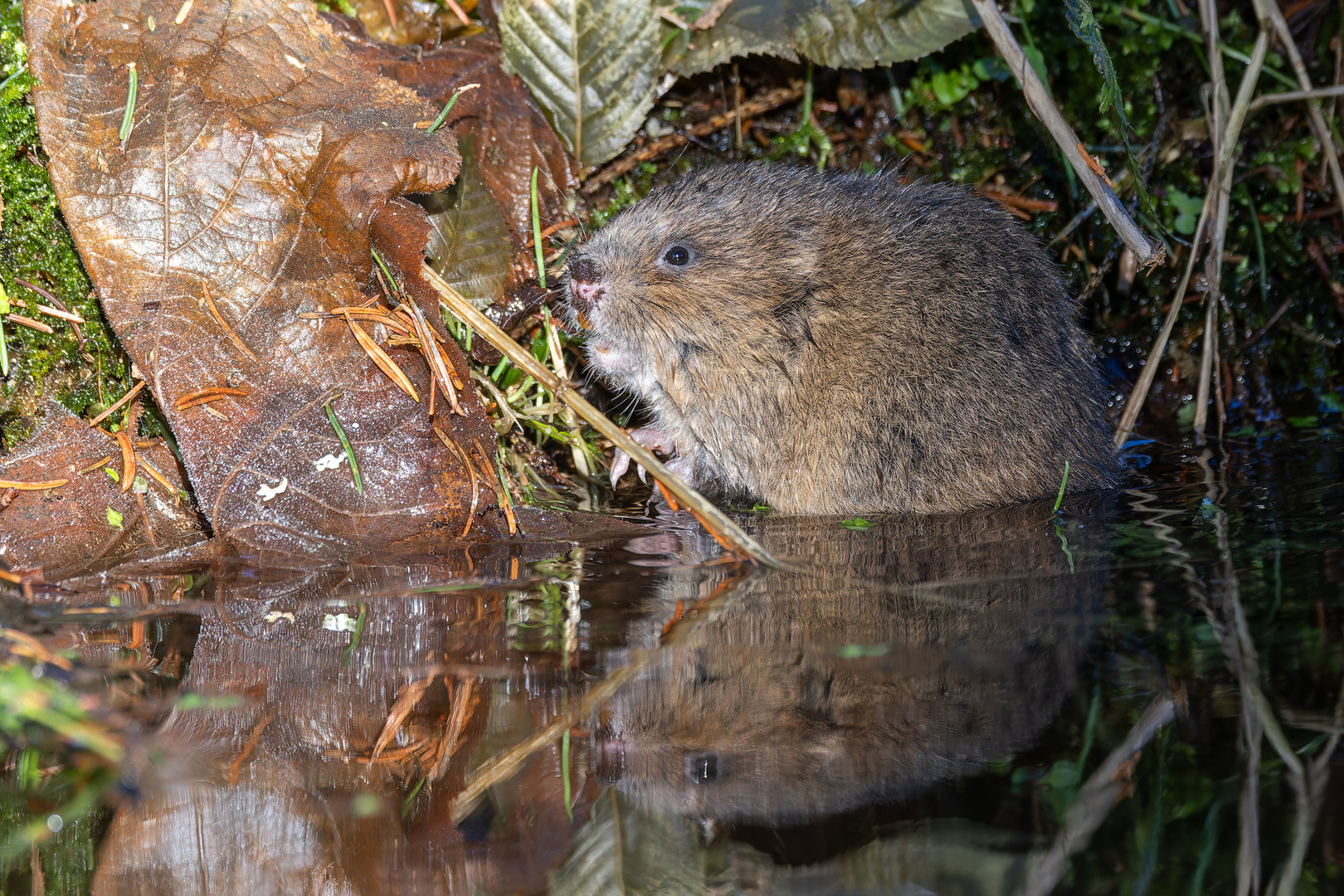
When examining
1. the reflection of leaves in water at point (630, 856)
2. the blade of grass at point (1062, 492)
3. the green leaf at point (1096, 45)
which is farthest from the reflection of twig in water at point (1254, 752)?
Result: the green leaf at point (1096, 45)

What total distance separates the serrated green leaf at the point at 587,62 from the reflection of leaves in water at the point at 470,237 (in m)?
0.48

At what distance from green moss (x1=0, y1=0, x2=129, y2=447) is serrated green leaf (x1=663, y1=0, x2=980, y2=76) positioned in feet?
9.23

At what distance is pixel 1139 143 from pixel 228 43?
4.57 m

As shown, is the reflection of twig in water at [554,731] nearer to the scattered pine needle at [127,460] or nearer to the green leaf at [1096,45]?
the scattered pine needle at [127,460]

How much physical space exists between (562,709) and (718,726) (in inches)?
13.6

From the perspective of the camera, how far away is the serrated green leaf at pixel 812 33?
5.00m

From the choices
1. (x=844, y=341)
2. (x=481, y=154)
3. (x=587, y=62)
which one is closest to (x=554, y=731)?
(x=844, y=341)

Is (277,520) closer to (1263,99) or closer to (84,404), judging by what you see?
(84,404)

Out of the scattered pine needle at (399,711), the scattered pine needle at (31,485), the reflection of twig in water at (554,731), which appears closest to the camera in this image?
the reflection of twig in water at (554,731)

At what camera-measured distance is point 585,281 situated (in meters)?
4.54

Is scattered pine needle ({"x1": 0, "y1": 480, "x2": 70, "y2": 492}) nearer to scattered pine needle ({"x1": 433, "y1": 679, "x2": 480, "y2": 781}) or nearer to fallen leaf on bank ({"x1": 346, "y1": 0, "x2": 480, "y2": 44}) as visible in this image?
scattered pine needle ({"x1": 433, "y1": 679, "x2": 480, "y2": 781})

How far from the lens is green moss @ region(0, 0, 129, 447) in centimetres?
389

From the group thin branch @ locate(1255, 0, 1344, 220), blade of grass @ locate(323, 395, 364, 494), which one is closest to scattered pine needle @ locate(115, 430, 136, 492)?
blade of grass @ locate(323, 395, 364, 494)

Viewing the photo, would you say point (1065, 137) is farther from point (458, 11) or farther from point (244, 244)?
point (244, 244)
